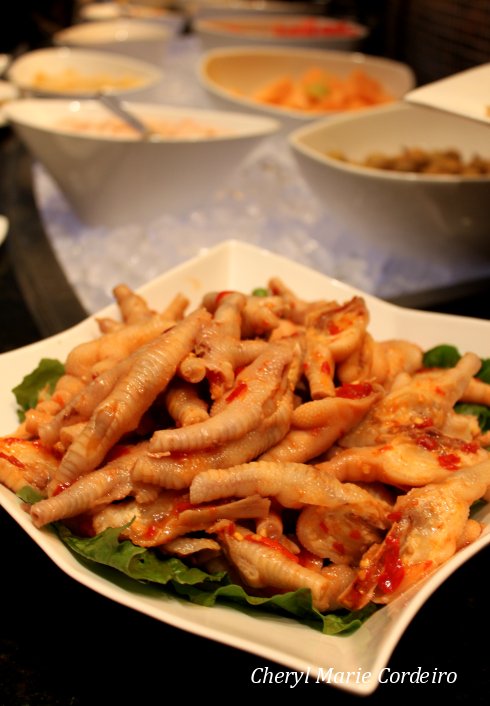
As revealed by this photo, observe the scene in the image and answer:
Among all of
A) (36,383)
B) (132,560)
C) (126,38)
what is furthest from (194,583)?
(126,38)

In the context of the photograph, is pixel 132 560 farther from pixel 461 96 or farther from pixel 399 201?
pixel 399 201

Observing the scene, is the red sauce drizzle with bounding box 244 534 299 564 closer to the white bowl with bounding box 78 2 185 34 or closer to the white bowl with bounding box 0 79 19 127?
the white bowl with bounding box 0 79 19 127

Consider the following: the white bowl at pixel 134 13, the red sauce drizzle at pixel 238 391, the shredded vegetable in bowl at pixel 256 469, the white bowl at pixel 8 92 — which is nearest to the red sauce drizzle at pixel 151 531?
the shredded vegetable in bowl at pixel 256 469

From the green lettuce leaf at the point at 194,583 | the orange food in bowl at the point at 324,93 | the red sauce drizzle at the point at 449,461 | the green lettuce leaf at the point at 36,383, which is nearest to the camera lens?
the green lettuce leaf at the point at 194,583

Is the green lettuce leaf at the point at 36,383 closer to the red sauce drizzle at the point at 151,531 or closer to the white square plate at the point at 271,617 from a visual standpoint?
the white square plate at the point at 271,617

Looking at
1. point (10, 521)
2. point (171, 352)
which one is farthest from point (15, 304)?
point (171, 352)

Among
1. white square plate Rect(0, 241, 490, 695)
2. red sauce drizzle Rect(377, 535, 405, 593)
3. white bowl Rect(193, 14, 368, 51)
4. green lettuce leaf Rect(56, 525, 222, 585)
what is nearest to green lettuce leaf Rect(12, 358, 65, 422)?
white square plate Rect(0, 241, 490, 695)
